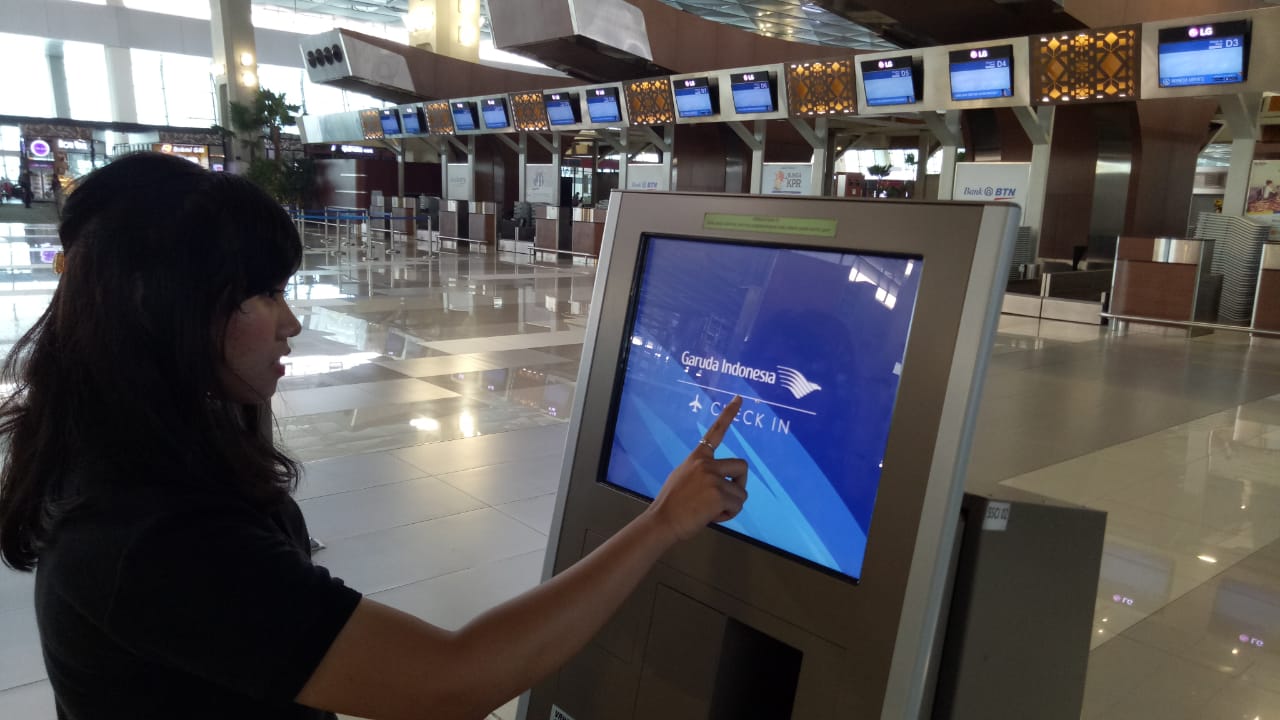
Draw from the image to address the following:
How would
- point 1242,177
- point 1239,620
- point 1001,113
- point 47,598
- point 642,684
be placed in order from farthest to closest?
1. point 1001,113
2. point 1242,177
3. point 1239,620
4. point 642,684
5. point 47,598

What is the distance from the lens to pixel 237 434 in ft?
2.90

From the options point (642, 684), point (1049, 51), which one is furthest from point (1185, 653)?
point (1049, 51)

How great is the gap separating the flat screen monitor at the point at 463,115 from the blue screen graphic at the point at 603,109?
155 inches

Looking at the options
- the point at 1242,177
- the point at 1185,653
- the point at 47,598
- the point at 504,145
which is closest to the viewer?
the point at 47,598

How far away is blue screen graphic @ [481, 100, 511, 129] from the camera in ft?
56.9

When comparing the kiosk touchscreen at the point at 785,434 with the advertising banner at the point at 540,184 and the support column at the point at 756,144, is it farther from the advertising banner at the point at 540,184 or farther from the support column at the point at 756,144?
the advertising banner at the point at 540,184

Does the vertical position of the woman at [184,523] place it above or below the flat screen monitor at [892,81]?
below

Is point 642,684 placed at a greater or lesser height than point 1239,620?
greater

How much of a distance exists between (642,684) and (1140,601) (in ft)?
7.08

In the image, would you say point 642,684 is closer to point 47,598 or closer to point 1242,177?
point 47,598

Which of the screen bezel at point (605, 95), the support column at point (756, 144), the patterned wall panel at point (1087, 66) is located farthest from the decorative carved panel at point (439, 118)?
the patterned wall panel at point (1087, 66)

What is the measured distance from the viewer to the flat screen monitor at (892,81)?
10383mm

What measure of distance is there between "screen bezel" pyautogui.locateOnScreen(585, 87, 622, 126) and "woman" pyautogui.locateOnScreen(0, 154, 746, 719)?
47.3 feet

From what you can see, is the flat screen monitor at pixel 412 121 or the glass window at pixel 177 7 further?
the glass window at pixel 177 7
